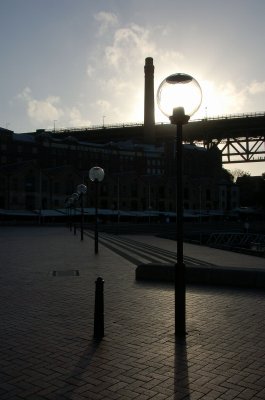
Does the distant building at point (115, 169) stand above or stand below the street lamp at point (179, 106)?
above

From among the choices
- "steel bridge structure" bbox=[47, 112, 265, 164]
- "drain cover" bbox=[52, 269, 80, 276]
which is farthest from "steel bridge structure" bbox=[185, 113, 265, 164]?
"drain cover" bbox=[52, 269, 80, 276]

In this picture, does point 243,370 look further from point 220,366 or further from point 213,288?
point 213,288

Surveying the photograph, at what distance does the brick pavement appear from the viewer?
4879mm

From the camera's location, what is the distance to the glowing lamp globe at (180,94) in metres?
6.99

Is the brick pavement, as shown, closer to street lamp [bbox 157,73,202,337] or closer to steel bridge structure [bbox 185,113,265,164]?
street lamp [bbox 157,73,202,337]

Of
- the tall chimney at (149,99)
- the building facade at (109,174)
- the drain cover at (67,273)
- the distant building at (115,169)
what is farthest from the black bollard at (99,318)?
the tall chimney at (149,99)

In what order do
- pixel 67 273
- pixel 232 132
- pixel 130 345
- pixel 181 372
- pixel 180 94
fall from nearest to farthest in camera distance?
1. pixel 181 372
2. pixel 130 345
3. pixel 180 94
4. pixel 67 273
5. pixel 232 132

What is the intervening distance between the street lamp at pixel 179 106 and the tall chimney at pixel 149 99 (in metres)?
87.3

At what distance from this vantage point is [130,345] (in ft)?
20.9

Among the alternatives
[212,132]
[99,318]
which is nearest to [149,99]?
[212,132]

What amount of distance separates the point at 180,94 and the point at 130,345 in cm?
400

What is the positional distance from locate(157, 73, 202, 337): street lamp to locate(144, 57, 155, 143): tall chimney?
8732 cm

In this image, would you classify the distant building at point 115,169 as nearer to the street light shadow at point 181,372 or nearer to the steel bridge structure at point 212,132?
the steel bridge structure at point 212,132

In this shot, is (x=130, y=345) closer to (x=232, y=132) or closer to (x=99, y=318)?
(x=99, y=318)
